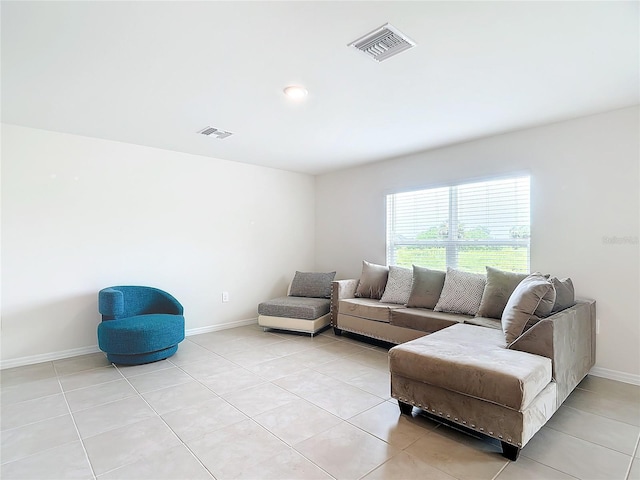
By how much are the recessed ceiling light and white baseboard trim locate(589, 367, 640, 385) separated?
3.51 metres

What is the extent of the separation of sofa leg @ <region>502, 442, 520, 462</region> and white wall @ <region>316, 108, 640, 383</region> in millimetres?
1863

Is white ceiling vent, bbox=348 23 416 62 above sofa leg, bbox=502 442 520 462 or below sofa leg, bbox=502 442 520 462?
above

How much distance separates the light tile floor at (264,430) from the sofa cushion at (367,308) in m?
0.63

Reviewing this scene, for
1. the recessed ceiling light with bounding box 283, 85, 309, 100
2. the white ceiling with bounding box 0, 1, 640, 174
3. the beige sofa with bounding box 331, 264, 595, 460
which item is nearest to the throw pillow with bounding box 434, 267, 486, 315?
the beige sofa with bounding box 331, 264, 595, 460

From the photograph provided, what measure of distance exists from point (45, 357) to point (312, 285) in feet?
10.3

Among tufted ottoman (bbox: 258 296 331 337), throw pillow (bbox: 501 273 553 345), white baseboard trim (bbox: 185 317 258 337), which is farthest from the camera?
white baseboard trim (bbox: 185 317 258 337)

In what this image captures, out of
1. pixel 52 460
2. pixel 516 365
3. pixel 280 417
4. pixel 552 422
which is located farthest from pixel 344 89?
pixel 52 460

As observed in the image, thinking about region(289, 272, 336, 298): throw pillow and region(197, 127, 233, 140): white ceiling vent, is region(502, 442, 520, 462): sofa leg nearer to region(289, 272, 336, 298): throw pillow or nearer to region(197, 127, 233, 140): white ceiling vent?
region(289, 272, 336, 298): throw pillow

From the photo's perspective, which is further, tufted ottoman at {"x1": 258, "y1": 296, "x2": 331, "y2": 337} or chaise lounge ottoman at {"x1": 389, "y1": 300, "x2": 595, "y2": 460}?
tufted ottoman at {"x1": 258, "y1": 296, "x2": 331, "y2": 337}

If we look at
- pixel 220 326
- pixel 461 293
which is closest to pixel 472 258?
pixel 461 293

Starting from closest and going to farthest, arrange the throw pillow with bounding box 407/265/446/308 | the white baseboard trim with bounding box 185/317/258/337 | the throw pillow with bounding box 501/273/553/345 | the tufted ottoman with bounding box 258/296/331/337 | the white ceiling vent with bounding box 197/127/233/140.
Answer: the throw pillow with bounding box 501/273/553/345 < the white ceiling vent with bounding box 197/127/233/140 < the throw pillow with bounding box 407/265/446/308 < the tufted ottoman with bounding box 258/296/331/337 < the white baseboard trim with bounding box 185/317/258/337

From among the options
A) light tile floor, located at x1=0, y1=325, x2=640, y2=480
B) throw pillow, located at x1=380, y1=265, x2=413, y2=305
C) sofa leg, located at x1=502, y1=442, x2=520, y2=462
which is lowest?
light tile floor, located at x1=0, y1=325, x2=640, y2=480

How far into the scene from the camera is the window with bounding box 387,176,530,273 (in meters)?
3.64

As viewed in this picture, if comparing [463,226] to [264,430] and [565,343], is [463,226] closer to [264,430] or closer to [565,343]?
[565,343]
